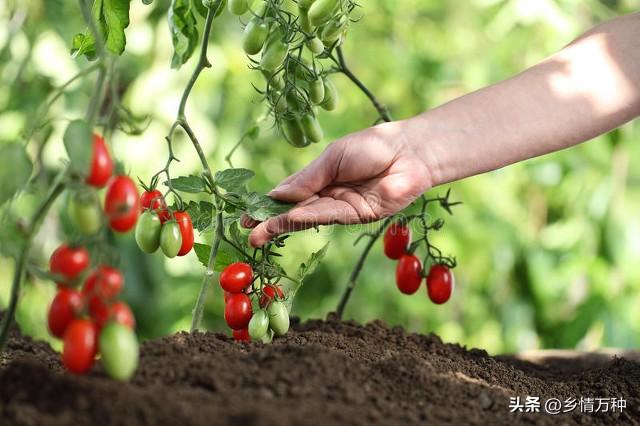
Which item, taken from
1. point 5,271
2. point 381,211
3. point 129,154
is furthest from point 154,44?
point 381,211

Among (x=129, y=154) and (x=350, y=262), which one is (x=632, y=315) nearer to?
(x=350, y=262)

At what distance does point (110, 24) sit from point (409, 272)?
2.25 feet

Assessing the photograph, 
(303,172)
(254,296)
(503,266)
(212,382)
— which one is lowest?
(212,382)

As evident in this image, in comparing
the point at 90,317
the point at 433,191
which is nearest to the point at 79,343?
the point at 90,317

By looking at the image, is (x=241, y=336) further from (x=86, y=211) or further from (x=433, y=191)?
(x=433, y=191)

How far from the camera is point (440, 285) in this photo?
1490 mm

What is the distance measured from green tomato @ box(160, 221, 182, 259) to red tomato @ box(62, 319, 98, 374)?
11.4 inches

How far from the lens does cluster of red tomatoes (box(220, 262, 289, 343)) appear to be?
1202mm

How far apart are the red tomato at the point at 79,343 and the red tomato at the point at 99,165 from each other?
15 cm

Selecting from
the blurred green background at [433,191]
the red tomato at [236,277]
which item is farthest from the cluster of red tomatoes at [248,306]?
the blurred green background at [433,191]

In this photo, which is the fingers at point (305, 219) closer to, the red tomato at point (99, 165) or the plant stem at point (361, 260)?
the plant stem at point (361, 260)

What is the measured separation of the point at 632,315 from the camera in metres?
2.46

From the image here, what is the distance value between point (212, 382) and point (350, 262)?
1.82m

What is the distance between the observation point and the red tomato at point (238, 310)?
1.21 m
